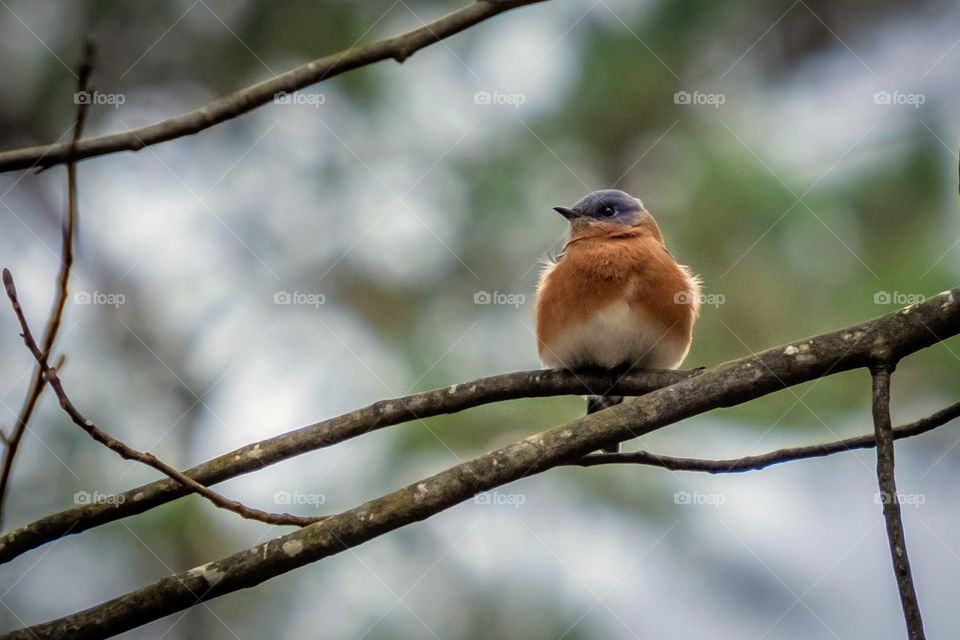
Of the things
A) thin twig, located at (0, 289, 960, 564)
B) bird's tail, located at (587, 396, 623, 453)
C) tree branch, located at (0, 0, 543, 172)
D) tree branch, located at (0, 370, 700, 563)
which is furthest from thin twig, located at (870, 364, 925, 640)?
bird's tail, located at (587, 396, 623, 453)

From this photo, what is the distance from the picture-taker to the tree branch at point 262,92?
272 centimetres

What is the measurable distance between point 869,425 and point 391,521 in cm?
515

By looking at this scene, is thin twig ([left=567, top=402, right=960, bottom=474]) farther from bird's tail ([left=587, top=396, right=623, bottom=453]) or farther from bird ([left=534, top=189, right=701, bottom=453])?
bird's tail ([left=587, top=396, right=623, bottom=453])

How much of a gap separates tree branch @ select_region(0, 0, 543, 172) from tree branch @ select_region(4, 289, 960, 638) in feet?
3.93

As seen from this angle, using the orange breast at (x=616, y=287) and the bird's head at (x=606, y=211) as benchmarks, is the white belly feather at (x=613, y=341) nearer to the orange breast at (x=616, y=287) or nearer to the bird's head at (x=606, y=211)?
the orange breast at (x=616, y=287)

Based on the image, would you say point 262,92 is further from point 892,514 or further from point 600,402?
point 600,402

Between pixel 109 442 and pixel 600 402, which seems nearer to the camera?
pixel 109 442

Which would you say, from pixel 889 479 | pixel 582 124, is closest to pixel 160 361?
pixel 582 124

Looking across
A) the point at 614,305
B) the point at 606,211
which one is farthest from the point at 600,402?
the point at 606,211

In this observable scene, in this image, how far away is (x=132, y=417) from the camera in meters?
7.89

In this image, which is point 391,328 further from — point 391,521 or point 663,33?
point 391,521

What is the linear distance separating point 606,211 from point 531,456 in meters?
3.17

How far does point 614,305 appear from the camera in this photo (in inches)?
213

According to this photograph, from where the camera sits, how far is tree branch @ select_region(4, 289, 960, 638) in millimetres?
2844
